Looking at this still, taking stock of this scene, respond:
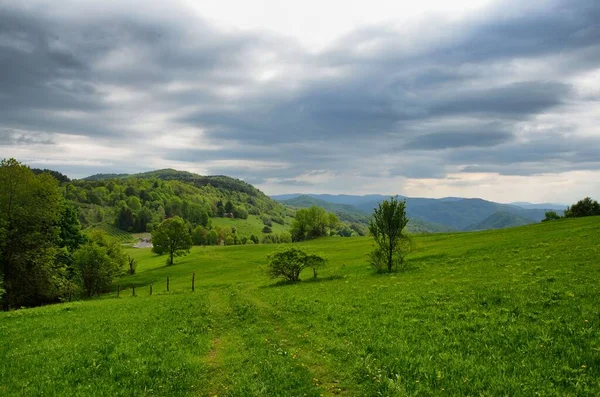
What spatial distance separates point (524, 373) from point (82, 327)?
87.8 feet

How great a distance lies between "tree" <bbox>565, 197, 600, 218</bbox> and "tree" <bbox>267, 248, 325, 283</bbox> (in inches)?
3240

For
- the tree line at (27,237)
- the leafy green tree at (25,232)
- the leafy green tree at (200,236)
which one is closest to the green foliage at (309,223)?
the leafy green tree at (200,236)

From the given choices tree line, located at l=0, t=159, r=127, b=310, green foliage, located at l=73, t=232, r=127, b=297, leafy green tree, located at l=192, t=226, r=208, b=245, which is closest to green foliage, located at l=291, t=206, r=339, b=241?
leafy green tree, located at l=192, t=226, r=208, b=245

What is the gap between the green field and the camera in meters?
11.1

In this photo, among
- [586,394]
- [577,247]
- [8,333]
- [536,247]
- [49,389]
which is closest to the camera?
[586,394]

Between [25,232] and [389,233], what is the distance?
49.1 meters

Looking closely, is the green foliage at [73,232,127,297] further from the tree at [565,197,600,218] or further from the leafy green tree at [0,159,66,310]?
the tree at [565,197,600,218]

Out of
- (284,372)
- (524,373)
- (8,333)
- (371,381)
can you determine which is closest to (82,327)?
(8,333)

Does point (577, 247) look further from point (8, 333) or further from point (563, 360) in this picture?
point (8, 333)

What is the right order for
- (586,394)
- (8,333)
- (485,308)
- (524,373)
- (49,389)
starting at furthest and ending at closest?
(8,333) < (485,308) < (49,389) < (524,373) < (586,394)

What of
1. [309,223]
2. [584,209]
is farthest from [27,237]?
[309,223]

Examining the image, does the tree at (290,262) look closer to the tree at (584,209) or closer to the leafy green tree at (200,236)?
the tree at (584,209)

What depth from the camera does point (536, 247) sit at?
142 feet

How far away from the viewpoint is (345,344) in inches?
604
